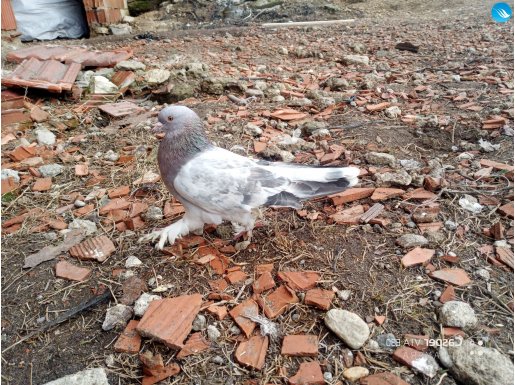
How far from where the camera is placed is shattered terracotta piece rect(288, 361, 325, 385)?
64.7 inches

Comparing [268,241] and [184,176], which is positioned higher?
[184,176]

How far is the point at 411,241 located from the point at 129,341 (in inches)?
63.7

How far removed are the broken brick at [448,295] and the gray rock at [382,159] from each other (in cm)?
129

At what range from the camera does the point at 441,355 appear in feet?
5.50

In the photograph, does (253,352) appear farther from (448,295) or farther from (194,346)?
(448,295)

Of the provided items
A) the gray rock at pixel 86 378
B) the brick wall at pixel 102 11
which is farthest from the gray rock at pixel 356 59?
the brick wall at pixel 102 11

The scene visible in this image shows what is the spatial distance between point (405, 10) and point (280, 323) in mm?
9959

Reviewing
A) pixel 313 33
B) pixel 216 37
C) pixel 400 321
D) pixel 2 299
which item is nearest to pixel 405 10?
pixel 313 33

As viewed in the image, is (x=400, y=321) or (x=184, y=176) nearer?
(x=400, y=321)

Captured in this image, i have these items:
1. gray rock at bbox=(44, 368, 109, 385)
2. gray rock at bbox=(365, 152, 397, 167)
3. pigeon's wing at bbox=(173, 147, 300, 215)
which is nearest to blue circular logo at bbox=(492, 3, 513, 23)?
gray rock at bbox=(365, 152, 397, 167)

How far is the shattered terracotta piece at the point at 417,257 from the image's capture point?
215 cm

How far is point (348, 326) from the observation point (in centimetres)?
181

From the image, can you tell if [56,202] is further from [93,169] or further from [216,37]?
[216,37]

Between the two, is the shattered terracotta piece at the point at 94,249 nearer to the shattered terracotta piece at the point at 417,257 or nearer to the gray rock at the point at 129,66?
the shattered terracotta piece at the point at 417,257
